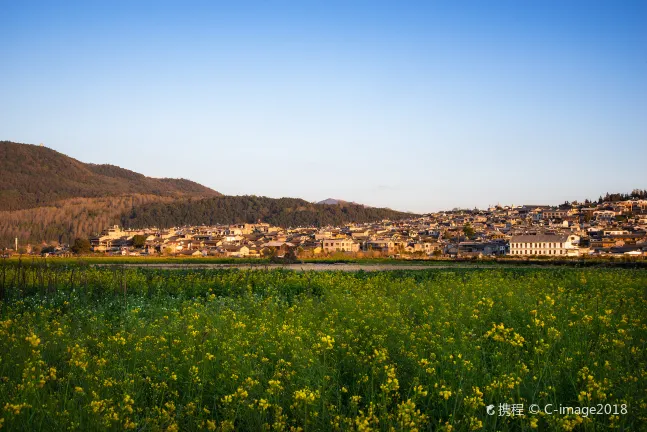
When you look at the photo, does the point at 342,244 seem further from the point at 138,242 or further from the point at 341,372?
the point at 341,372

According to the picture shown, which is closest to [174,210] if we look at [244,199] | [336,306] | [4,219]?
[244,199]

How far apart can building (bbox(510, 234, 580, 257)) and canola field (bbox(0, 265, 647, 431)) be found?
71900 millimetres

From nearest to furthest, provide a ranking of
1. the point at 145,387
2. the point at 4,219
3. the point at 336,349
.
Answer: the point at 145,387, the point at 336,349, the point at 4,219

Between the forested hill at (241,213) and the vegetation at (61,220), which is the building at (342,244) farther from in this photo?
the forested hill at (241,213)

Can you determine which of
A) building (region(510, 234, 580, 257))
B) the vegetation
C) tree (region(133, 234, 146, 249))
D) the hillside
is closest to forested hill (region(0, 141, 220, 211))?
the hillside

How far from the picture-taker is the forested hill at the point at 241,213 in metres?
148

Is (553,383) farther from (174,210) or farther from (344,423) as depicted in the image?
(174,210)

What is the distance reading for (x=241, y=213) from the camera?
16438 centimetres

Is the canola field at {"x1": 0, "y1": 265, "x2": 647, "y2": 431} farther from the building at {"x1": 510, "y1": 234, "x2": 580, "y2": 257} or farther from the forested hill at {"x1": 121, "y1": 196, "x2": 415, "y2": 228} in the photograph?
the forested hill at {"x1": 121, "y1": 196, "x2": 415, "y2": 228}

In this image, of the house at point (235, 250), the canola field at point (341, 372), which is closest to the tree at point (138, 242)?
the house at point (235, 250)

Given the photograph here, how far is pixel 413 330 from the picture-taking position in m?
7.84

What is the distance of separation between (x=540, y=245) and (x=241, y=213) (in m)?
100

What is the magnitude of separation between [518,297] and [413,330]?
Result: 354 cm

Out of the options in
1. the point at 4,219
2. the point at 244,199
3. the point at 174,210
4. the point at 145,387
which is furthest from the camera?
the point at 244,199
